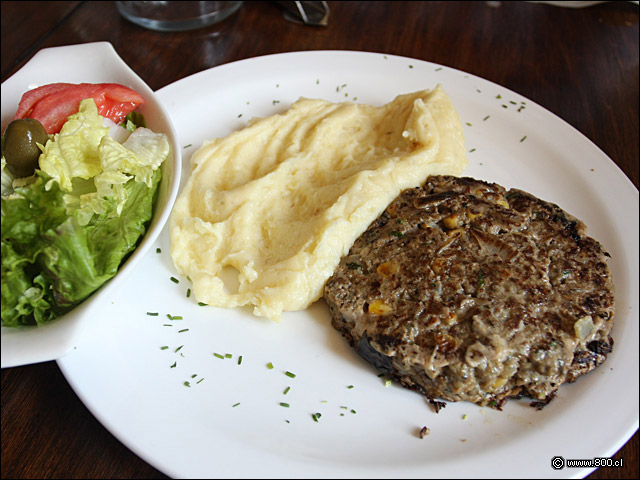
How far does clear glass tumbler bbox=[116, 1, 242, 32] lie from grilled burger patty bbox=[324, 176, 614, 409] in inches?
139

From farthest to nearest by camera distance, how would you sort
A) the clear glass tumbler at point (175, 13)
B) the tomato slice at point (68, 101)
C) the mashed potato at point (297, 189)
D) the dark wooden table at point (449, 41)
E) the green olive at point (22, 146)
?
1. the clear glass tumbler at point (175, 13)
2. the dark wooden table at point (449, 41)
3. the tomato slice at point (68, 101)
4. the mashed potato at point (297, 189)
5. the green olive at point (22, 146)

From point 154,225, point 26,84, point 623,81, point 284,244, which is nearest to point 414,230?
point 284,244

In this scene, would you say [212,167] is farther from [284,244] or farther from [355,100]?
[355,100]

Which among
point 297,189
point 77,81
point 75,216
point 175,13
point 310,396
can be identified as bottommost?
point 310,396

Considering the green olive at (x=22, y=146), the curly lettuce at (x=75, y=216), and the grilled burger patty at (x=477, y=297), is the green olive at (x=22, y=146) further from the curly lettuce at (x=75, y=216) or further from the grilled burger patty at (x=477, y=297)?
the grilled burger patty at (x=477, y=297)

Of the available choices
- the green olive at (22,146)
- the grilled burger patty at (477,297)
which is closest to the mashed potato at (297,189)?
the grilled burger patty at (477,297)

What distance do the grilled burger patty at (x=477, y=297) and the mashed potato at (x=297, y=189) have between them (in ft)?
0.62

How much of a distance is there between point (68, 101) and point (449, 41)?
12.3ft

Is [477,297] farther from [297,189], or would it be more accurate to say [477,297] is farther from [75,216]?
[75,216]

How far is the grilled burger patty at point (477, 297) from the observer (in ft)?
9.00

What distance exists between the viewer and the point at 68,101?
134 inches

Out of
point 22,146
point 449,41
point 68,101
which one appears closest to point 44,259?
point 22,146

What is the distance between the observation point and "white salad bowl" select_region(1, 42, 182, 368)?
8.10ft

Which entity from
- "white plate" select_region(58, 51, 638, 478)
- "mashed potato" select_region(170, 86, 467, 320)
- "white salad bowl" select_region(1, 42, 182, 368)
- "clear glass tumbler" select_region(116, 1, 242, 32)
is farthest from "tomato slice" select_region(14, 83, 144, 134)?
"clear glass tumbler" select_region(116, 1, 242, 32)
